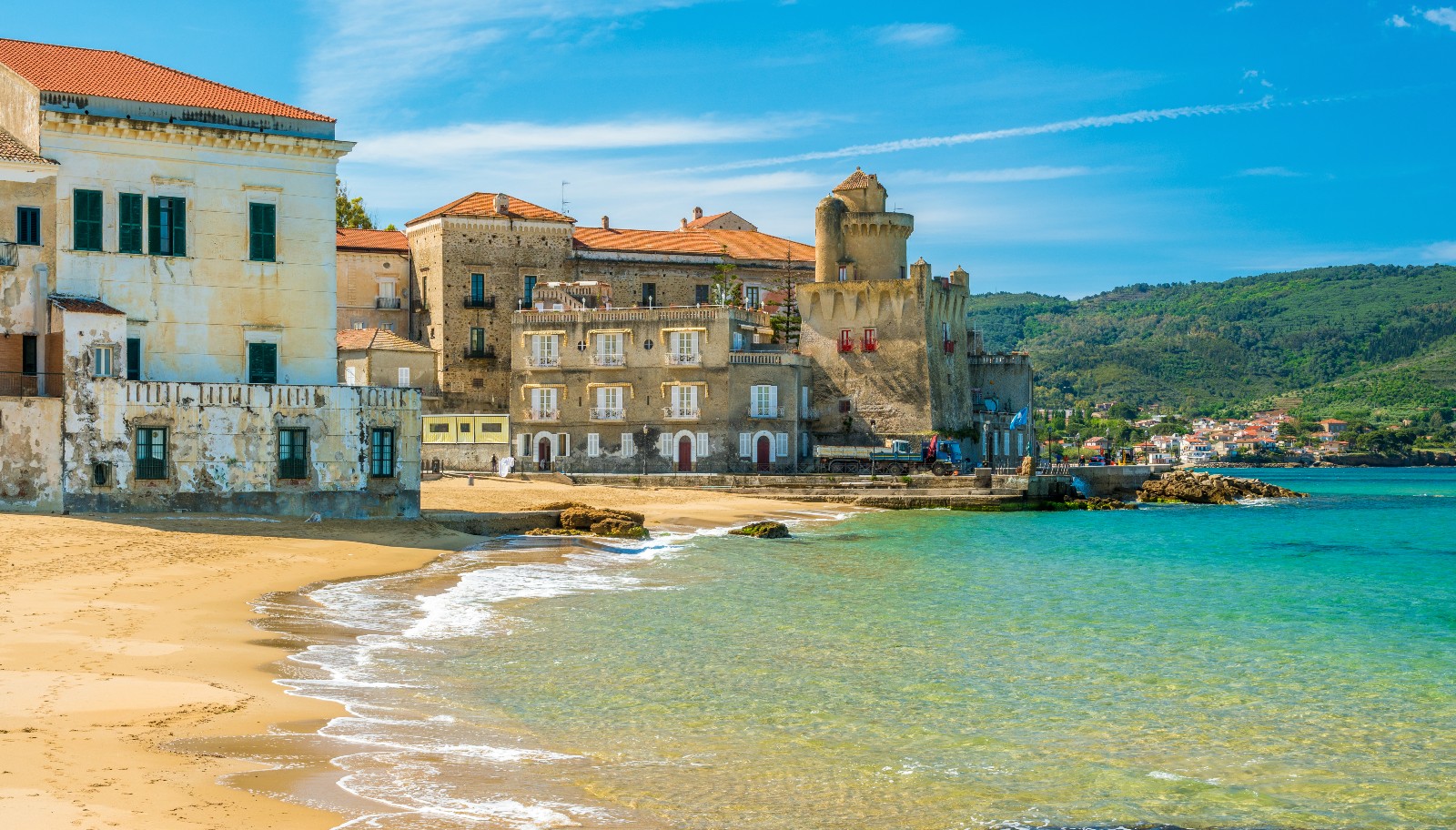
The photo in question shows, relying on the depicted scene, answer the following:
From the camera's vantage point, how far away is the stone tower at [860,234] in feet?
203

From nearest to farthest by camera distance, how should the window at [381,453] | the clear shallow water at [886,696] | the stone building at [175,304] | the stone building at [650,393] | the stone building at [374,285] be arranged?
the clear shallow water at [886,696], the stone building at [175,304], the window at [381,453], the stone building at [650,393], the stone building at [374,285]

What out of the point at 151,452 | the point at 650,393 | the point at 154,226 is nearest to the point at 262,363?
the point at 154,226

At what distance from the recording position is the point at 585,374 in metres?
56.6

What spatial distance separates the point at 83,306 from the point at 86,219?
2349mm

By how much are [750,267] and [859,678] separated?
170ft

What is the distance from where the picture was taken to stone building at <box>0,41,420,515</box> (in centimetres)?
2662

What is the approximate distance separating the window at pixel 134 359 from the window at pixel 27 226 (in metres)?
2.60

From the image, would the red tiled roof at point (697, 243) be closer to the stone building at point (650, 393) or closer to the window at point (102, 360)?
the stone building at point (650, 393)

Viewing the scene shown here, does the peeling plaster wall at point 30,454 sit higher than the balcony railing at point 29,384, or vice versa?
the balcony railing at point 29,384

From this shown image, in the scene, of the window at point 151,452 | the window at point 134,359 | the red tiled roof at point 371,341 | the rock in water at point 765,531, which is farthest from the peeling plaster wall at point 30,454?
the red tiled roof at point 371,341

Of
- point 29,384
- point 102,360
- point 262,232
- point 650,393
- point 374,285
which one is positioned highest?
point 374,285

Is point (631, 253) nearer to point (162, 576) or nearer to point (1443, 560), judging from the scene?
point (1443, 560)

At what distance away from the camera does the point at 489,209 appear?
61594 mm

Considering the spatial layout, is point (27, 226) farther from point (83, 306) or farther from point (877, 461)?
point (877, 461)
